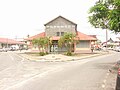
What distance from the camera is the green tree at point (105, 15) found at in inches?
900

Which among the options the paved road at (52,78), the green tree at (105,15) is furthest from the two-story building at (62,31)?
the paved road at (52,78)

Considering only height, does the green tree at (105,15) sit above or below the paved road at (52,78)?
above

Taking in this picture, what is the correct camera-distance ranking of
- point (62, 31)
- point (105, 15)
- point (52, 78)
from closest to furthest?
point (52, 78), point (105, 15), point (62, 31)

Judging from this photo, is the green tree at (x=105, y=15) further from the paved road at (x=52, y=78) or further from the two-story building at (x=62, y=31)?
the two-story building at (x=62, y=31)

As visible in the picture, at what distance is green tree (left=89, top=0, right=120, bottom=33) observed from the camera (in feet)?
75.0

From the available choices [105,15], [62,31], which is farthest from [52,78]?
[62,31]

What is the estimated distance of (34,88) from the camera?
1376 cm

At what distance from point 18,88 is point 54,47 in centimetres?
6225

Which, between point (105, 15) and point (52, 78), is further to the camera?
point (105, 15)

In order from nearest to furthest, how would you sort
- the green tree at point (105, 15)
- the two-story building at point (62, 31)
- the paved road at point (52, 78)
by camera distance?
the paved road at point (52, 78), the green tree at point (105, 15), the two-story building at point (62, 31)

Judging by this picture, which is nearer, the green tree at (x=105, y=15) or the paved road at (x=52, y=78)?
the paved road at (x=52, y=78)

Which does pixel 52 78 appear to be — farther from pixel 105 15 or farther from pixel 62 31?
pixel 62 31

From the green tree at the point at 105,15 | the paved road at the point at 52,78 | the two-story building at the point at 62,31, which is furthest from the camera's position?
the two-story building at the point at 62,31

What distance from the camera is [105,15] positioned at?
27750 millimetres
